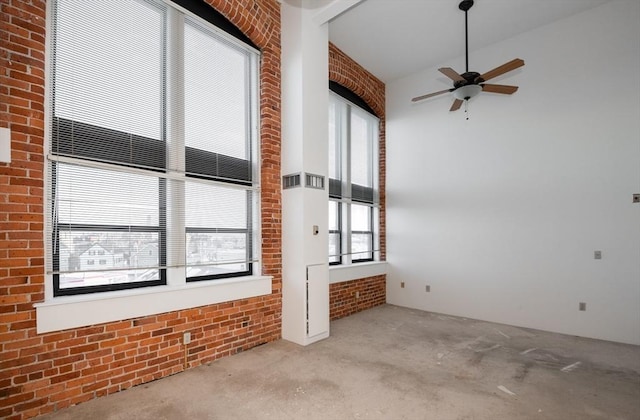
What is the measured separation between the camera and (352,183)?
5.80m

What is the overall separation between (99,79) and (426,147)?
5.09m

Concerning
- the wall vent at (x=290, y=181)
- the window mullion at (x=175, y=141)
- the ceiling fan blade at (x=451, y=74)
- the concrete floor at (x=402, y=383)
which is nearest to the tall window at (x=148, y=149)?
the window mullion at (x=175, y=141)

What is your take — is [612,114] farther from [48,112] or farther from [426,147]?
[48,112]

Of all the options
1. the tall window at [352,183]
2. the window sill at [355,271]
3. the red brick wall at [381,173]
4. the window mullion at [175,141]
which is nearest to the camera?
the window mullion at [175,141]

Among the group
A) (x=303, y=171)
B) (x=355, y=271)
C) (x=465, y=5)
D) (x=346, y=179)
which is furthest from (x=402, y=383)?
(x=465, y=5)

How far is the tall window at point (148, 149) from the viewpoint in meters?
2.50

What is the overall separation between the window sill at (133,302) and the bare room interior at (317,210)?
2 centimetres

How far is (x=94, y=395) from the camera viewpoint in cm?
249

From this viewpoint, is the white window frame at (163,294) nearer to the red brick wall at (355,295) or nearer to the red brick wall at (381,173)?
the red brick wall at (355,295)

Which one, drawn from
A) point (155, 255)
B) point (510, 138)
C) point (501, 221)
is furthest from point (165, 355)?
point (510, 138)

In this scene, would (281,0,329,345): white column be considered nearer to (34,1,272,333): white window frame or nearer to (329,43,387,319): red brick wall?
(34,1,272,333): white window frame

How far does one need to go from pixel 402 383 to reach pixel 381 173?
14.2 ft

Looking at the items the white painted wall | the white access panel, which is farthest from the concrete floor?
the white painted wall

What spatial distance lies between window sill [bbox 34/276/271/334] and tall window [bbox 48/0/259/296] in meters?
0.18
